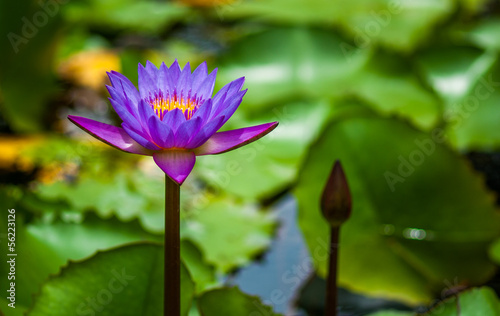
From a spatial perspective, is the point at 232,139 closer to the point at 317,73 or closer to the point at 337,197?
the point at 337,197

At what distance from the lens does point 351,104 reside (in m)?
1.49

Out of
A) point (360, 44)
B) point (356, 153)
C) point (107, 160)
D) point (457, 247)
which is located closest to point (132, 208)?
point (107, 160)

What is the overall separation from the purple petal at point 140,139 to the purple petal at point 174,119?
3 cm

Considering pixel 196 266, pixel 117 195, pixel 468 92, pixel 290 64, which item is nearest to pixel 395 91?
pixel 468 92

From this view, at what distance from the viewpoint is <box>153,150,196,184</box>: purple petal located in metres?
0.56

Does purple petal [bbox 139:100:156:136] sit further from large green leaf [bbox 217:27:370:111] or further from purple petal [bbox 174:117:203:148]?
large green leaf [bbox 217:27:370:111]

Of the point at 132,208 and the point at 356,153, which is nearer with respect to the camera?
the point at 356,153

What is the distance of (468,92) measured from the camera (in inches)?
63.7

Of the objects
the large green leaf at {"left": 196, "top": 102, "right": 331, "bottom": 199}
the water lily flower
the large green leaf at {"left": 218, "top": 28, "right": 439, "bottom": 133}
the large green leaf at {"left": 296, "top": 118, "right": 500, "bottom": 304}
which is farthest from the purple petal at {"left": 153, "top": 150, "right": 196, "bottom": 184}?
the large green leaf at {"left": 218, "top": 28, "right": 439, "bottom": 133}

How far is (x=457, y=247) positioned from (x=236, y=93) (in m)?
0.74

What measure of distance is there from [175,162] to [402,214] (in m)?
0.68

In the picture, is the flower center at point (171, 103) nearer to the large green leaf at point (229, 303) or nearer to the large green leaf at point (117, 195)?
the large green leaf at point (229, 303)

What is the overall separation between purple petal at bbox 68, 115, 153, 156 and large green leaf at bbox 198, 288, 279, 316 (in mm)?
276

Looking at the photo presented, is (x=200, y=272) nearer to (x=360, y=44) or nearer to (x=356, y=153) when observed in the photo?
(x=356, y=153)
